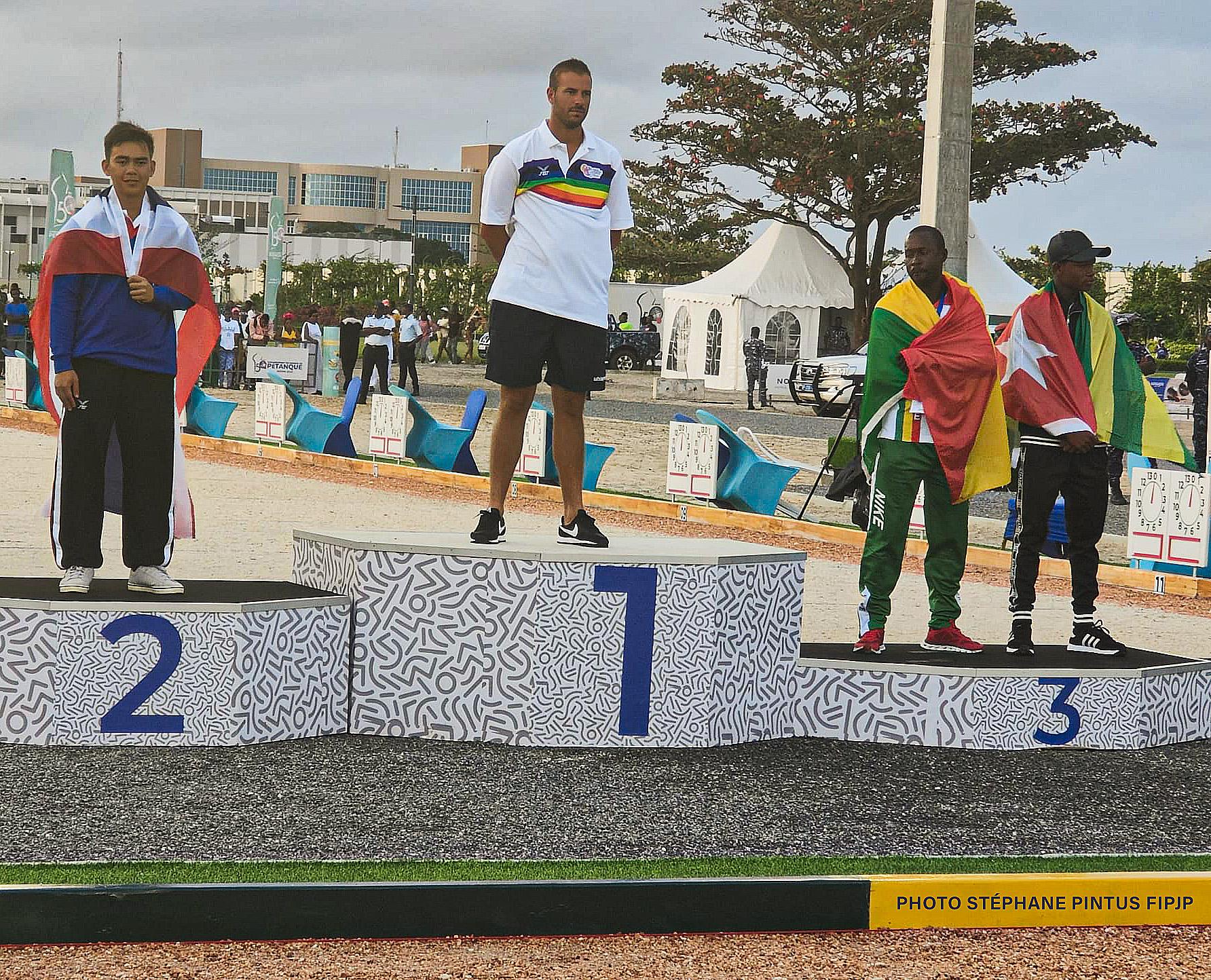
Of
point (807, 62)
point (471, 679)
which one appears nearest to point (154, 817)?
point (471, 679)

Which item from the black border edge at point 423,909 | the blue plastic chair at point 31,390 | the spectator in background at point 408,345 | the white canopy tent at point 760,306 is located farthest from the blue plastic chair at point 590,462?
the white canopy tent at point 760,306

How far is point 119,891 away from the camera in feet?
13.0

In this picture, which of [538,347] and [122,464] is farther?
[122,464]

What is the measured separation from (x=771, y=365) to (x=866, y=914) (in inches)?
1204

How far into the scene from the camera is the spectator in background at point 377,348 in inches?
1036

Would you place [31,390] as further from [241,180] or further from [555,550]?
[241,180]

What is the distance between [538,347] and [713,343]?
3159 centimetres

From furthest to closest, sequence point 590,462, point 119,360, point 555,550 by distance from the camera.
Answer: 1. point 590,462
2. point 119,360
3. point 555,550

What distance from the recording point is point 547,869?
4387 mm

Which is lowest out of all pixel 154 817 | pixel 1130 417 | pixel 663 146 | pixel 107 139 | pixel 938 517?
pixel 154 817

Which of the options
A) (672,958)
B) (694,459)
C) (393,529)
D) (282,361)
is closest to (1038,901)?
(672,958)

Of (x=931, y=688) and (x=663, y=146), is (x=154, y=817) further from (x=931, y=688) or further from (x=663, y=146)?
(x=663, y=146)

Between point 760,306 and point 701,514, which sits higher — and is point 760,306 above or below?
above

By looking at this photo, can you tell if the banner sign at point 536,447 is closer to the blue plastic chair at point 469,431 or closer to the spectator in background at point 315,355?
the blue plastic chair at point 469,431
